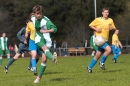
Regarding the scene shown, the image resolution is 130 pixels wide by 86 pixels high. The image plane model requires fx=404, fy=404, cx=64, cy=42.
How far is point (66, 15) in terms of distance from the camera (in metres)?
60.9

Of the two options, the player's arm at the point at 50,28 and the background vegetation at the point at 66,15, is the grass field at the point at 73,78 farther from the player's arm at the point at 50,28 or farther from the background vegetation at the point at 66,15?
the background vegetation at the point at 66,15

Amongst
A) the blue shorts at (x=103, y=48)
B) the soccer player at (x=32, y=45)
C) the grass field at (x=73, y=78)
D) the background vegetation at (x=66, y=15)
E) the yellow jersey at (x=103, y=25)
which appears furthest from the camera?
the background vegetation at (x=66, y=15)

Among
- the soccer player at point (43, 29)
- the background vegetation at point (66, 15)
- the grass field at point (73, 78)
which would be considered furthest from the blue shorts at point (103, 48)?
the background vegetation at point (66, 15)

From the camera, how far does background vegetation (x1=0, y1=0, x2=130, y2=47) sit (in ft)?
187

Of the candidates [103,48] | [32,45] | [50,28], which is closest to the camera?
[50,28]

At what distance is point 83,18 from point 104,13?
46.6 meters

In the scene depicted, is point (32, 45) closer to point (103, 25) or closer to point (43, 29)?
point (43, 29)

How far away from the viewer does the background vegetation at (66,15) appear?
57094mm

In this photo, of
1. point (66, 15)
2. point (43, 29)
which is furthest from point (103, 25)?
point (66, 15)

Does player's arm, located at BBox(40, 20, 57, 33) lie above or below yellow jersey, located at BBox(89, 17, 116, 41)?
above

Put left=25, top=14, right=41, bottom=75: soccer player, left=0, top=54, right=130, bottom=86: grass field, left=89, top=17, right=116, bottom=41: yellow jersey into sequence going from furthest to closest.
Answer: left=89, top=17, right=116, bottom=41: yellow jersey → left=25, top=14, right=41, bottom=75: soccer player → left=0, top=54, right=130, bottom=86: grass field

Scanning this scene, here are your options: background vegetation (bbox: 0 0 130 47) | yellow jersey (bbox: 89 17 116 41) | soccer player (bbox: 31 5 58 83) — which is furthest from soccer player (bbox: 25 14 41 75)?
background vegetation (bbox: 0 0 130 47)

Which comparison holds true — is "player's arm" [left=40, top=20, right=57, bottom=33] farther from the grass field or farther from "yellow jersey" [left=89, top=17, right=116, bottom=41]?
"yellow jersey" [left=89, top=17, right=116, bottom=41]

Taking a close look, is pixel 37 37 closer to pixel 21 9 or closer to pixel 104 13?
pixel 104 13
